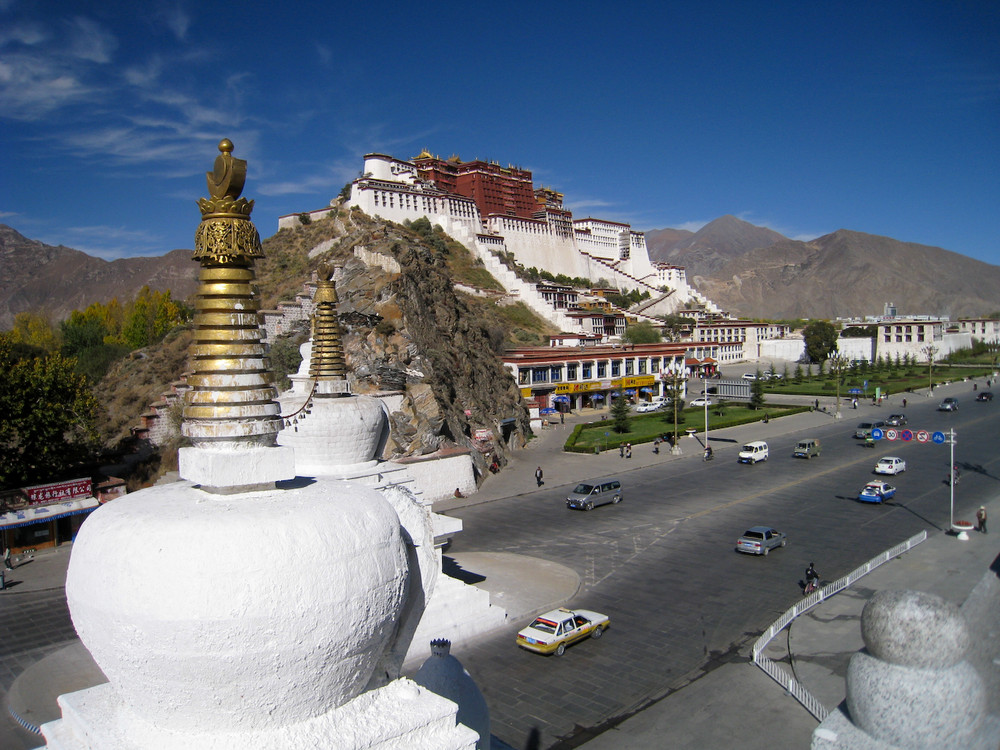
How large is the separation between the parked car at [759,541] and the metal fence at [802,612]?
2532 mm

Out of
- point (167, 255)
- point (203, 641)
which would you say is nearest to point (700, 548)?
point (203, 641)

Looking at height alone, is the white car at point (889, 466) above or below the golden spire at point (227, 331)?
below

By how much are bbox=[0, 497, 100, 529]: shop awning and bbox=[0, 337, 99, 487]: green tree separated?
4.30 feet

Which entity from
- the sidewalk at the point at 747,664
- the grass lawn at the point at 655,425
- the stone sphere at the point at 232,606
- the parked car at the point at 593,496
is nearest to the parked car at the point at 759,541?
the sidewalk at the point at 747,664

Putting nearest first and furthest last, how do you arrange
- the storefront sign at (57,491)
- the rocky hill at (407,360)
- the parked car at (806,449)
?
the storefront sign at (57,491), the rocky hill at (407,360), the parked car at (806,449)

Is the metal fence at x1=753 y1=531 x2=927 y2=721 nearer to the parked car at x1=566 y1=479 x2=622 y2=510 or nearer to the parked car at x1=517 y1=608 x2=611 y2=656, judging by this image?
the parked car at x1=517 y1=608 x2=611 y2=656

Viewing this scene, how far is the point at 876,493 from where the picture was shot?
89.7 ft

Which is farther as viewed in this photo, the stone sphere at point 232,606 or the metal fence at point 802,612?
the metal fence at point 802,612

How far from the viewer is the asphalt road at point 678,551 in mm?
13531

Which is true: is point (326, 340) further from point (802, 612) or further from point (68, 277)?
Answer: point (68, 277)

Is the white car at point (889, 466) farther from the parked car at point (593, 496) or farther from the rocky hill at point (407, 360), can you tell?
the rocky hill at point (407, 360)

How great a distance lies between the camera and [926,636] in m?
3.73

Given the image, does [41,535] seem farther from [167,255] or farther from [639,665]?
[167,255]

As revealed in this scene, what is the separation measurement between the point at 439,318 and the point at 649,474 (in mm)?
18173
